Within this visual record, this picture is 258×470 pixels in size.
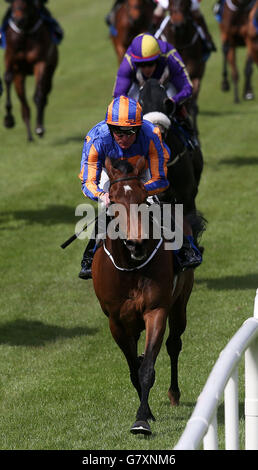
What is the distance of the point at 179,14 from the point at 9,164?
4.69 m

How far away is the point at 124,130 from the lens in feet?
22.0

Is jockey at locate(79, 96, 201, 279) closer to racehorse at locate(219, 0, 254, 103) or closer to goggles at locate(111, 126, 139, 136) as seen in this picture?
goggles at locate(111, 126, 139, 136)

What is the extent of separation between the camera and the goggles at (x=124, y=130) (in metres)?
6.71

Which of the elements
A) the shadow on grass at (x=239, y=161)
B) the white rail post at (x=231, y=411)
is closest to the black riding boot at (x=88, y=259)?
the white rail post at (x=231, y=411)

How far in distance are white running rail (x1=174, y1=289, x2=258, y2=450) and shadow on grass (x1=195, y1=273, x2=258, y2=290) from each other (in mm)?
6087

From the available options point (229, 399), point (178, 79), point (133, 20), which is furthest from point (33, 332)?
point (133, 20)

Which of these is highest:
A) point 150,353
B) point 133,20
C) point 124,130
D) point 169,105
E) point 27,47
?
point 133,20

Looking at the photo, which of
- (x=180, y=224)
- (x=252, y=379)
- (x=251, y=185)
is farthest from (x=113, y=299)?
(x=251, y=185)

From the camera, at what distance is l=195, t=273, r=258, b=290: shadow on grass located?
1114 cm

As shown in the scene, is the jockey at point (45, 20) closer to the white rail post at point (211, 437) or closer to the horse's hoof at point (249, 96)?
the horse's hoof at point (249, 96)

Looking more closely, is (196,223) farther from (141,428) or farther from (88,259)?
(141,428)

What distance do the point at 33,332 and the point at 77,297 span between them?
1247 mm

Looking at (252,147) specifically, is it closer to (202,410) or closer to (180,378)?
(180,378)

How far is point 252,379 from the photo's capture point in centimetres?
501
